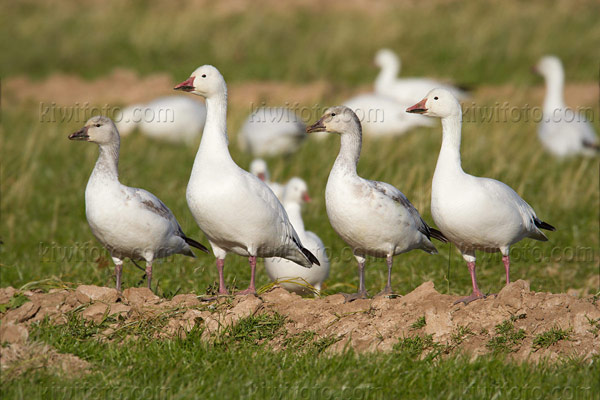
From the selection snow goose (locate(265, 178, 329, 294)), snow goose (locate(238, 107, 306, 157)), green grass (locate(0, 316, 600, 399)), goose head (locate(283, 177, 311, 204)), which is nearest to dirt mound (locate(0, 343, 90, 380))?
green grass (locate(0, 316, 600, 399))

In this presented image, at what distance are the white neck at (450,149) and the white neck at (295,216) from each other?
200cm

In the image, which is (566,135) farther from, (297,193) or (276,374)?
(276,374)

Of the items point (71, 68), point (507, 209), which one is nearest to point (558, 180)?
point (507, 209)

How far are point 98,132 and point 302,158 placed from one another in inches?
256

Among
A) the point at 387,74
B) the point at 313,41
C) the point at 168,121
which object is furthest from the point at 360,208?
the point at 313,41

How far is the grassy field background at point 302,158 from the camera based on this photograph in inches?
213

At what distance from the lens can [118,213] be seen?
21.7 feet

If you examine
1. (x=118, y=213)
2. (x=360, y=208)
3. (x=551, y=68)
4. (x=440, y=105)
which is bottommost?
(x=118, y=213)

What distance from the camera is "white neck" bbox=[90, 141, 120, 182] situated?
681cm

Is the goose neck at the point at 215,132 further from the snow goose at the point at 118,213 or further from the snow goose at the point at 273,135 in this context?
the snow goose at the point at 273,135

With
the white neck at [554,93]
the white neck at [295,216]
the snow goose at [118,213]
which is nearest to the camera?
the snow goose at [118,213]

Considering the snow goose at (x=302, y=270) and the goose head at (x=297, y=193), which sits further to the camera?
the goose head at (x=297, y=193)

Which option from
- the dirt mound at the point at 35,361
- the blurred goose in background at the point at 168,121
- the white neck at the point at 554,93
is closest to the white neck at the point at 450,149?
the dirt mound at the point at 35,361

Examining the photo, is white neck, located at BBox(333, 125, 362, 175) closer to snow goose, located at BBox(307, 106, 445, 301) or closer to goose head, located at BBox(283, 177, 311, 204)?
snow goose, located at BBox(307, 106, 445, 301)
